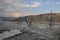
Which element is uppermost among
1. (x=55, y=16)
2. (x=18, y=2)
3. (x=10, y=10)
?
(x=18, y=2)

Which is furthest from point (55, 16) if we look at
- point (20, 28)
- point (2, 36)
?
point (2, 36)

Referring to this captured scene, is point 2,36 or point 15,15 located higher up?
point 15,15

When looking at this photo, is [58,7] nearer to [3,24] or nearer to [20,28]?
[20,28]

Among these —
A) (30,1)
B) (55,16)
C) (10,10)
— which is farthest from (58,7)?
(10,10)

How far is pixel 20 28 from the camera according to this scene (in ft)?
7.57

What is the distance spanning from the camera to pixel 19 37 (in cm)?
227

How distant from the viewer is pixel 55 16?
7.59 ft

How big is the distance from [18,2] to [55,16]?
813 millimetres

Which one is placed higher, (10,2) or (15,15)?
(10,2)

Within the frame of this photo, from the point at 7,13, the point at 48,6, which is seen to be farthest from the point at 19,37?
→ the point at 48,6

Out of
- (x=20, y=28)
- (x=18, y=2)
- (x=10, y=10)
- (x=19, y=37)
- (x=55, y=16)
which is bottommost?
(x=19, y=37)

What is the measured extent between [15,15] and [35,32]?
536 mm

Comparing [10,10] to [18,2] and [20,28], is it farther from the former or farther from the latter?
[20,28]

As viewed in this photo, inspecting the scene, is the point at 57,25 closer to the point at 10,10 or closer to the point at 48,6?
the point at 48,6
